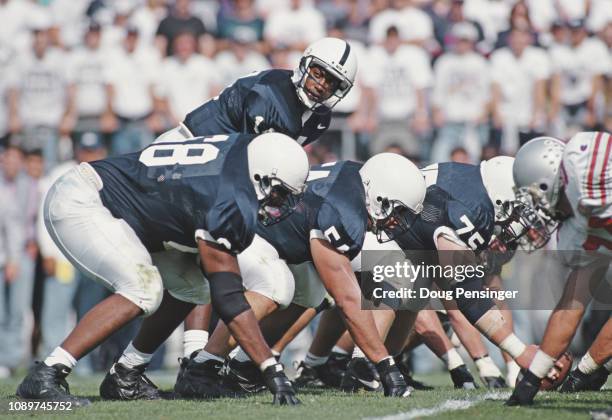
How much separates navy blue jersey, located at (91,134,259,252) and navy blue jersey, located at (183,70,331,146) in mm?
900

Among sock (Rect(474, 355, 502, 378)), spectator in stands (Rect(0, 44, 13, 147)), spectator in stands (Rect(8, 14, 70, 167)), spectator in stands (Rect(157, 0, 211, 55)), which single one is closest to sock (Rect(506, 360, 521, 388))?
sock (Rect(474, 355, 502, 378))

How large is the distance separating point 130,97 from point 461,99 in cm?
354

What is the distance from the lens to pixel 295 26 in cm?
1289

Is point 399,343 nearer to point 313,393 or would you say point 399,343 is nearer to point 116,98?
point 313,393

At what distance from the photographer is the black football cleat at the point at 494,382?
310 inches

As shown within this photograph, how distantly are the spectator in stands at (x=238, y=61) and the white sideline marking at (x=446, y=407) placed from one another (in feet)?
19.6

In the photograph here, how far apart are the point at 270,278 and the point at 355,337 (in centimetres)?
68

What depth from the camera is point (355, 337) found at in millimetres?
6566

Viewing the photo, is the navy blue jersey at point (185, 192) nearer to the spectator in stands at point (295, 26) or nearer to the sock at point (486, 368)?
the sock at point (486, 368)

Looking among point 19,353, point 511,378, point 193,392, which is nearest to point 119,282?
point 193,392

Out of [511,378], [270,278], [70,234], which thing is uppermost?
[70,234]

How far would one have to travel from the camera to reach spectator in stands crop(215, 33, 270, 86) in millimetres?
12078

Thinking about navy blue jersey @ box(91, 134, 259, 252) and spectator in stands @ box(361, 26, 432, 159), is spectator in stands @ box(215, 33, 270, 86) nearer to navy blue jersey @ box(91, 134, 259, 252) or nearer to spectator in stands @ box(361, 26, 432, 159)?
spectator in stands @ box(361, 26, 432, 159)

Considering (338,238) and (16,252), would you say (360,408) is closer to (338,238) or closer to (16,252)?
(338,238)
